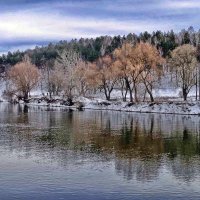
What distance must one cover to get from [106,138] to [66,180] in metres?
17.7

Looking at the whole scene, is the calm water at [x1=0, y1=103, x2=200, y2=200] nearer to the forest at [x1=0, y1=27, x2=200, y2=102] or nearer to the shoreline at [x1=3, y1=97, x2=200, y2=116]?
the shoreline at [x1=3, y1=97, x2=200, y2=116]

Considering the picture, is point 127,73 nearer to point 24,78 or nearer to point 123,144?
point 24,78

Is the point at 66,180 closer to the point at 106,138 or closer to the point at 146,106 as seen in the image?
the point at 106,138

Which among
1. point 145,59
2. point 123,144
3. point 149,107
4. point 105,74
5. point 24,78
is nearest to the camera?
point 123,144

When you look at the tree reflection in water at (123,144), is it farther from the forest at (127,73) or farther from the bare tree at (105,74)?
the bare tree at (105,74)

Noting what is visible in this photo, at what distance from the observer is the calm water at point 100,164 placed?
21.2 metres

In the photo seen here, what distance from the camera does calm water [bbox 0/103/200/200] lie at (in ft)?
69.7

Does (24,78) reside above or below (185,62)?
below

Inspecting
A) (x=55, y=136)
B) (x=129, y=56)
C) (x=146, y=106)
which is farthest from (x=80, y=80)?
(x=55, y=136)

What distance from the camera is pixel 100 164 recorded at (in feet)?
91.5

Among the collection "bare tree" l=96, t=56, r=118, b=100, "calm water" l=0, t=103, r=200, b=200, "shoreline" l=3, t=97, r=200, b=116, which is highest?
"bare tree" l=96, t=56, r=118, b=100

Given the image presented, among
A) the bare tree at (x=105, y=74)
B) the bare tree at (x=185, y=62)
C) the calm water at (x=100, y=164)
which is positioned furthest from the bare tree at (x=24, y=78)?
the calm water at (x=100, y=164)

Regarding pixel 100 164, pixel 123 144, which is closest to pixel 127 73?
pixel 123 144

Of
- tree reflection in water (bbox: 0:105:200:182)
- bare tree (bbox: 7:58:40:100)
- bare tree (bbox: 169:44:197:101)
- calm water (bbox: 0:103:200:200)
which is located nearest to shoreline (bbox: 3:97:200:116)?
bare tree (bbox: 169:44:197:101)
